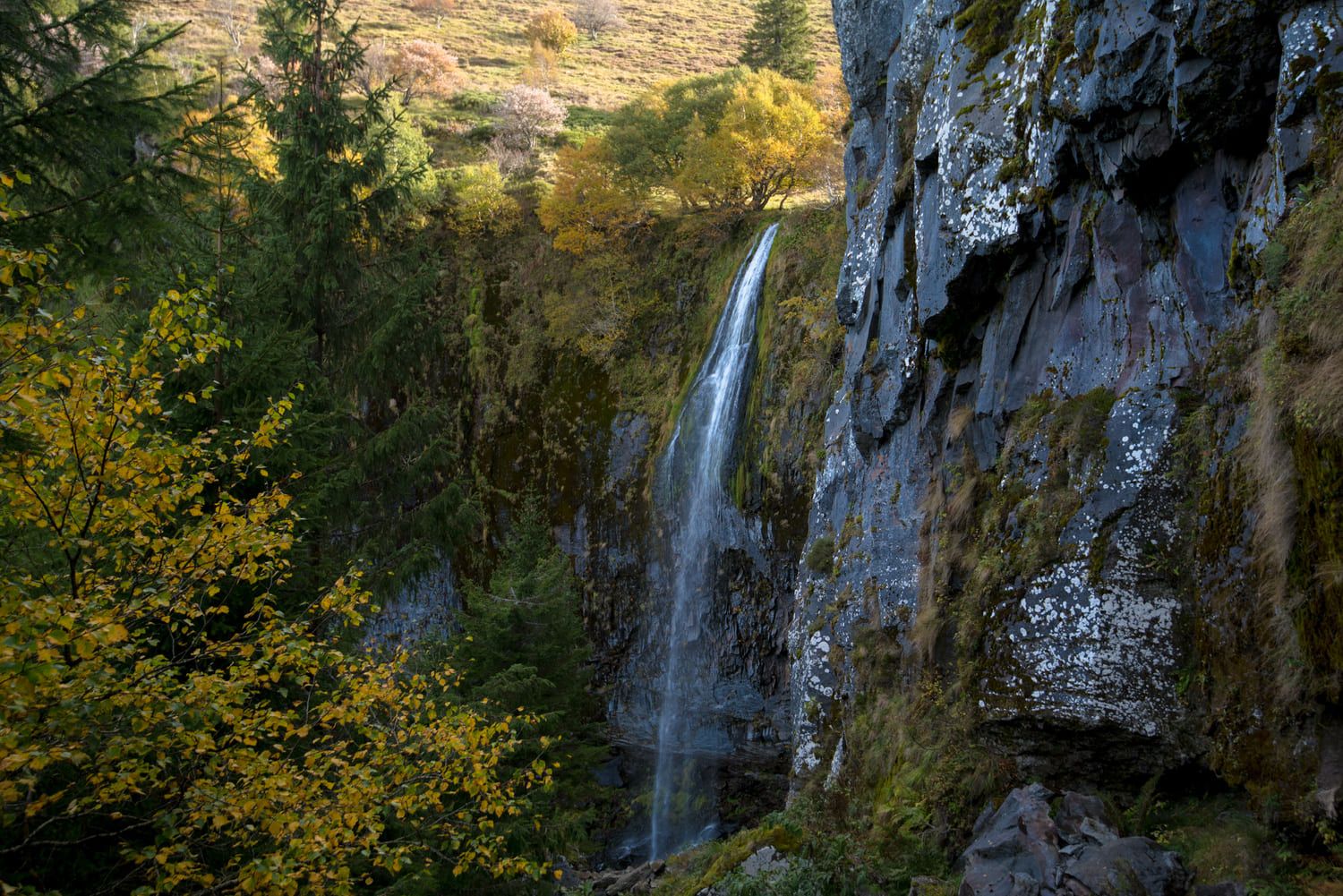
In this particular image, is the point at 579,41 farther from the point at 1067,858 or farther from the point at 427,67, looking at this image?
the point at 1067,858

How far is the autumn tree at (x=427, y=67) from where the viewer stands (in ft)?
146

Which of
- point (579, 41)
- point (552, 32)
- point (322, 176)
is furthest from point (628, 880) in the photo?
point (579, 41)

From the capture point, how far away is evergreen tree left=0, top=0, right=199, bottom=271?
5.36m

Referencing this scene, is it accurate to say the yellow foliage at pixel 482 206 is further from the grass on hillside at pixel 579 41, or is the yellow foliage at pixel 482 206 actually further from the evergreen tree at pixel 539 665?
the grass on hillside at pixel 579 41

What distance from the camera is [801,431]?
17781 mm

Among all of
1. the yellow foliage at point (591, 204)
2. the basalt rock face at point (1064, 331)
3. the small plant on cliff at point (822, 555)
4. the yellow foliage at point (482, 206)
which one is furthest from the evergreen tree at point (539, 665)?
the yellow foliage at point (482, 206)

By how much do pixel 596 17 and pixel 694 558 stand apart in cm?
5559

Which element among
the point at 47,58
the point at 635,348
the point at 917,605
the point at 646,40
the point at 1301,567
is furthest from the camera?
the point at 646,40

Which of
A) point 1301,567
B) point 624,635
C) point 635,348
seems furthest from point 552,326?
point 1301,567

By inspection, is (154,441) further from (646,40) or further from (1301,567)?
(646,40)

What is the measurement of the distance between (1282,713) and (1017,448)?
3.82 metres

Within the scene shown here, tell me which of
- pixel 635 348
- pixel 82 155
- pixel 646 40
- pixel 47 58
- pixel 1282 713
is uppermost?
pixel 646 40

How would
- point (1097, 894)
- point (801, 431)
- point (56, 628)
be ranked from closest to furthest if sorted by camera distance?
point (56, 628)
point (1097, 894)
point (801, 431)

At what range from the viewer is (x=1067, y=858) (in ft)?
17.4
